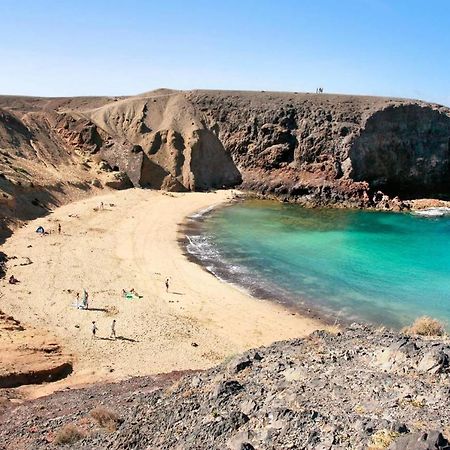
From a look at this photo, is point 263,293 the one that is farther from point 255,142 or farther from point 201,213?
point 255,142

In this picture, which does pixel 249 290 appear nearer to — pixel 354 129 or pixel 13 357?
pixel 13 357

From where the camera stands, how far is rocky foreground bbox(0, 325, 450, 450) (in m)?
8.35

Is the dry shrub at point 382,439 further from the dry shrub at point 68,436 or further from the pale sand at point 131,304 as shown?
the pale sand at point 131,304

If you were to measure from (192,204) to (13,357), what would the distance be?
121ft

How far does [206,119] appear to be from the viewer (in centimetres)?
7044

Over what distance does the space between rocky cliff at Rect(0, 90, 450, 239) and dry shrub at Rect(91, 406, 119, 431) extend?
45.2 meters

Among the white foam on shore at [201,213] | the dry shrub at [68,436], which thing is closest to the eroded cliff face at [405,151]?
the white foam on shore at [201,213]

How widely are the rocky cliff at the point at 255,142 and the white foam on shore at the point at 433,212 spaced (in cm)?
384

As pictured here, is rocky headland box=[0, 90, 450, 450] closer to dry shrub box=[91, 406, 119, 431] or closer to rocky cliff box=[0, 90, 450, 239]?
dry shrub box=[91, 406, 119, 431]

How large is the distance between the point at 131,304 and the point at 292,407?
61.0 ft

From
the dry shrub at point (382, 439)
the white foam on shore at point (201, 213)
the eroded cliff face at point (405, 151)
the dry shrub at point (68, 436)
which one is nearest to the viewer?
the dry shrub at point (382, 439)

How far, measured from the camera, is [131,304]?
26938mm

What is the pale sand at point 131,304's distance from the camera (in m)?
21.5

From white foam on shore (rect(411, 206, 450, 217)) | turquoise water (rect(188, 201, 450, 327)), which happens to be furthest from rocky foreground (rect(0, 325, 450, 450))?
white foam on shore (rect(411, 206, 450, 217))
